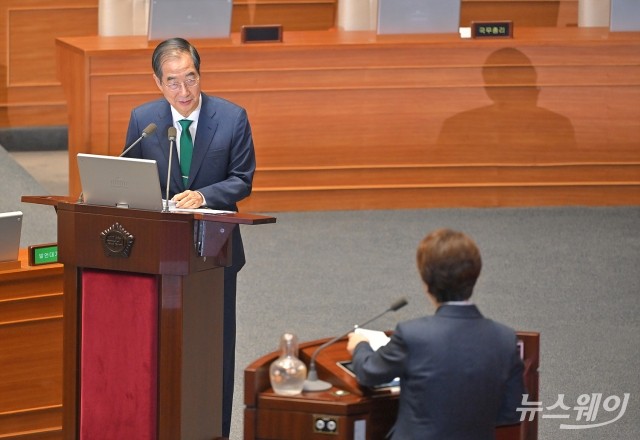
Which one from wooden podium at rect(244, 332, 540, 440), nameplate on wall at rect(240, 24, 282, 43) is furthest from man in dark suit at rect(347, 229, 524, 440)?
nameplate on wall at rect(240, 24, 282, 43)

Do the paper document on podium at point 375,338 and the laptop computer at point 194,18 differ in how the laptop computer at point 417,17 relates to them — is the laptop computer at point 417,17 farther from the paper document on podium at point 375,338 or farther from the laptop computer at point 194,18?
the paper document on podium at point 375,338

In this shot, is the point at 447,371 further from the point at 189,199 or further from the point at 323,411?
the point at 189,199

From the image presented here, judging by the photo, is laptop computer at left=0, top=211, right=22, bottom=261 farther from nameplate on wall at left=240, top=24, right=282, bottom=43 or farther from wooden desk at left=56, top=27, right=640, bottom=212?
nameplate on wall at left=240, top=24, right=282, bottom=43

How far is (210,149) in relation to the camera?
4.00m

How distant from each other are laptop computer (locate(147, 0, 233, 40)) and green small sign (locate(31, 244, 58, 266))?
3.75 meters

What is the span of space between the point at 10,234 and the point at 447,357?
2002mm

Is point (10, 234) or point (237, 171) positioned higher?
point (237, 171)

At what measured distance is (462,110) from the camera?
827 centimetres

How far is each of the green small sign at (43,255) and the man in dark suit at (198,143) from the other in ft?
2.15

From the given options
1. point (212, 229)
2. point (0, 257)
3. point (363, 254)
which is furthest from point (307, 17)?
point (212, 229)

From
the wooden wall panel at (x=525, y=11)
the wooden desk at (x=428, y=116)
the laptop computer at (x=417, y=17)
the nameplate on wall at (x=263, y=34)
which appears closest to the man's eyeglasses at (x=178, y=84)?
the wooden desk at (x=428, y=116)

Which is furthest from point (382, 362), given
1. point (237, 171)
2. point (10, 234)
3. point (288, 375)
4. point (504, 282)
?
point (504, 282)

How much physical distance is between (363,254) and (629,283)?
1.48m

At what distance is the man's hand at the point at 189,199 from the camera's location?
3.65m
